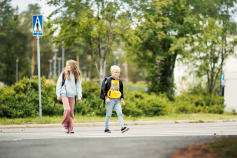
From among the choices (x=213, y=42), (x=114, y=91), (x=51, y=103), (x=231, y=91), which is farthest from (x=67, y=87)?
(x=213, y=42)

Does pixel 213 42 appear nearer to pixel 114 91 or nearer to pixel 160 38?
pixel 160 38

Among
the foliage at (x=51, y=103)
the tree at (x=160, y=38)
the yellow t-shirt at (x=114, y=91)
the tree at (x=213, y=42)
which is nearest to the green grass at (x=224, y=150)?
the yellow t-shirt at (x=114, y=91)

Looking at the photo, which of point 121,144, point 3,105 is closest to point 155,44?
point 3,105

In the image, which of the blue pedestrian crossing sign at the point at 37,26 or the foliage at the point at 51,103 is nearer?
the blue pedestrian crossing sign at the point at 37,26

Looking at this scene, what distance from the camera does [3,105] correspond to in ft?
36.1

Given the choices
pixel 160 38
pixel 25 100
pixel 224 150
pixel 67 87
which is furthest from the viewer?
pixel 160 38

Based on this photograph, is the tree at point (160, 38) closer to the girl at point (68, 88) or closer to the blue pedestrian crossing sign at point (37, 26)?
the blue pedestrian crossing sign at point (37, 26)

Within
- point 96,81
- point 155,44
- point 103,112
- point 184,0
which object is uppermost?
point 184,0

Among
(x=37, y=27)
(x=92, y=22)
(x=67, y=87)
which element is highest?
(x=92, y=22)

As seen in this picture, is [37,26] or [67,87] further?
[37,26]

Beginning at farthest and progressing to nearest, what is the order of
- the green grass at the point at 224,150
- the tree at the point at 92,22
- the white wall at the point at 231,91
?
the white wall at the point at 231,91, the tree at the point at 92,22, the green grass at the point at 224,150

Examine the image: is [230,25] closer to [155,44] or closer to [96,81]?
[155,44]

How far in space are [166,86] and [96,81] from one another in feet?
22.9

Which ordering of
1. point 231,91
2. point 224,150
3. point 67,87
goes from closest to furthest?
point 224,150
point 67,87
point 231,91
